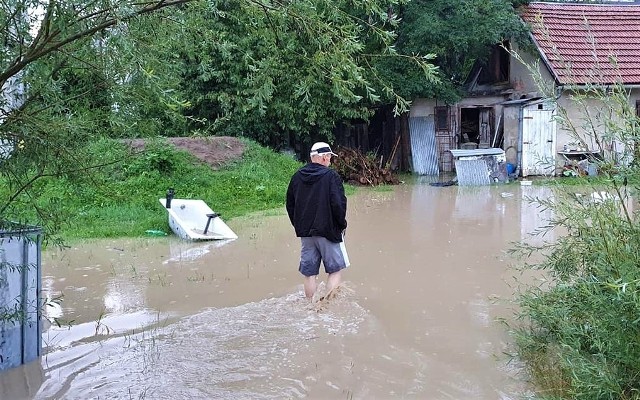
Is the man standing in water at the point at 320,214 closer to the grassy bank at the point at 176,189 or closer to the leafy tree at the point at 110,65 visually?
the leafy tree at the point at 110,65

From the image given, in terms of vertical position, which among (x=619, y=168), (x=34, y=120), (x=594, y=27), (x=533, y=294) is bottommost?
(x=533, y=294)

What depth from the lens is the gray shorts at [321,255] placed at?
6.57m

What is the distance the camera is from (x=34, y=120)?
3.64m

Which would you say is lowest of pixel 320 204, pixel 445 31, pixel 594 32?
pixel 320 204

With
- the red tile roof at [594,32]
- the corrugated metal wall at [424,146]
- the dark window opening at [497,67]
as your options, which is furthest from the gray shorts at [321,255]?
the dark window opening at [497,67]

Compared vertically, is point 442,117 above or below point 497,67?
below

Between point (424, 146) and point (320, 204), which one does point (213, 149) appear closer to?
point (424, 146)

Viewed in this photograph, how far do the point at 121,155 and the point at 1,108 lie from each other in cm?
93

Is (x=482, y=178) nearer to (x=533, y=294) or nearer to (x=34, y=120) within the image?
(x=533, y=294)

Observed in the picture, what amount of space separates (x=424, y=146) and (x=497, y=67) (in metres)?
3.59

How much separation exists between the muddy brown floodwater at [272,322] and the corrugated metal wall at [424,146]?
10671 mm

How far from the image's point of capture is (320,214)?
21.2 feet

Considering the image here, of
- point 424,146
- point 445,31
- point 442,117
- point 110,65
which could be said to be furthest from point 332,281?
point 442,117

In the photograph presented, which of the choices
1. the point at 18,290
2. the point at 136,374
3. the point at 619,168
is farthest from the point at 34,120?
the point at 619,168
